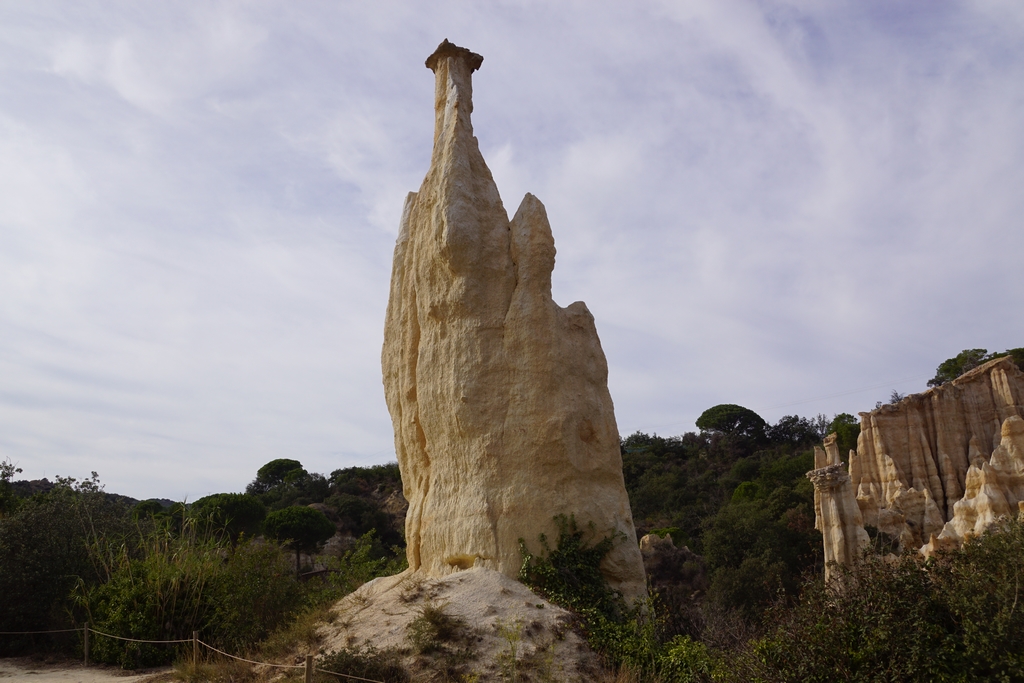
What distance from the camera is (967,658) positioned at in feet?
18.6

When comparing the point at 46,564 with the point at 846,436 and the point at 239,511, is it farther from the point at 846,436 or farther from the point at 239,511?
the point at 846,436

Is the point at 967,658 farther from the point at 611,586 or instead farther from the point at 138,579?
the point at 138,579

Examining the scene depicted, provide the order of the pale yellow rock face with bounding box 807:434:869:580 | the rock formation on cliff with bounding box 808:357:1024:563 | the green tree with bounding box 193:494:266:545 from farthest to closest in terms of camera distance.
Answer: the green tree with bounding box 193:494:266:545
the rock formation on cliff with bounding box 808:357:1024:563
the pale yellow rock face with bounding box 807:434:869:580

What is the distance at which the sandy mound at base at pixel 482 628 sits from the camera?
739cm

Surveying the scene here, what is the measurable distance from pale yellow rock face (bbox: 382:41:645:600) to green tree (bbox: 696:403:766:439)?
1882 inches

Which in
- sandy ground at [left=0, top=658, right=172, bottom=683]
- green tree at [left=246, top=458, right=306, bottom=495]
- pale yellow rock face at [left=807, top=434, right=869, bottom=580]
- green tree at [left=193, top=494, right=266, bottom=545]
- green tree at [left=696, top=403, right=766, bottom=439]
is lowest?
sandy ground at [left=0, top=658, right=172, bottom=683]

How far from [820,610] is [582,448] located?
4016 millimetres

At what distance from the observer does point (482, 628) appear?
26.4ft

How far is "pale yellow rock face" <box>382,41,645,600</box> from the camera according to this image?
31.8ft

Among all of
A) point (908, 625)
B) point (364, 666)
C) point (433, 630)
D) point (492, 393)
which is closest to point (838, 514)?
point (492, 393)

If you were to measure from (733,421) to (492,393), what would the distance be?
5110cm

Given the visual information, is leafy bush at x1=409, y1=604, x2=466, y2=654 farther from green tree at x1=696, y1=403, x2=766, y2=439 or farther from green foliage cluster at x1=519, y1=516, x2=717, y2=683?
green tree at x1=696, y1=403, x2=766, y2=439

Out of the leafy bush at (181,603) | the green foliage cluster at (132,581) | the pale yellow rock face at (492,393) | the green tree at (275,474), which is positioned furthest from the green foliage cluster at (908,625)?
the green tree at (275,474)

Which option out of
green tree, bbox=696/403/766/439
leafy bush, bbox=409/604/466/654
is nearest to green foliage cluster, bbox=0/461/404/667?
leafy bush, bbox=409/604/466/654
